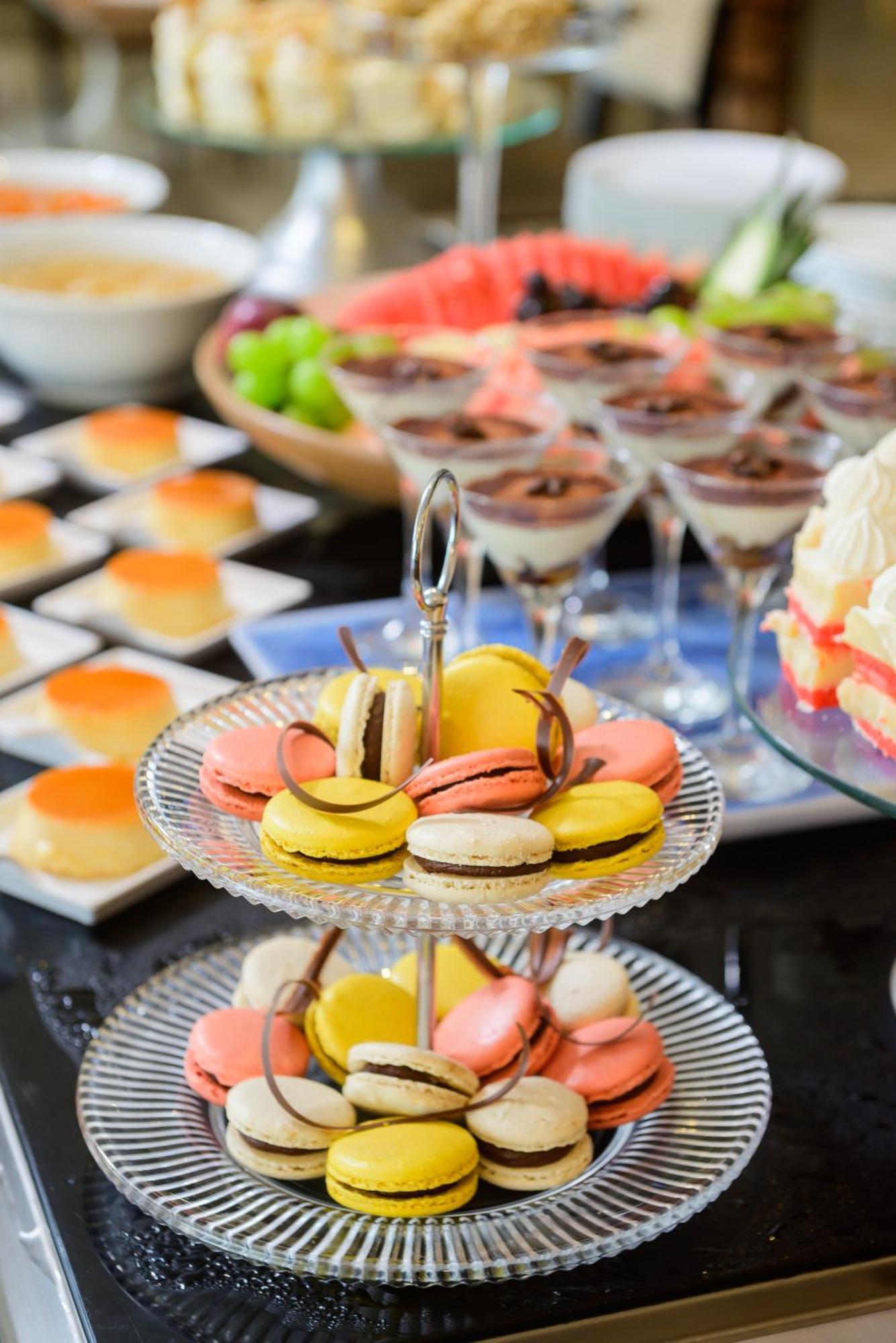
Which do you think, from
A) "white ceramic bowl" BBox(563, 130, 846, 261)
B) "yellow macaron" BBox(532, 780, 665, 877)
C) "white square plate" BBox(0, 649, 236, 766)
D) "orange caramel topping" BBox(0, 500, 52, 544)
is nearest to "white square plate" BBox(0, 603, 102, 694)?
"white square plate" BBox(0, 649, 236, 766)

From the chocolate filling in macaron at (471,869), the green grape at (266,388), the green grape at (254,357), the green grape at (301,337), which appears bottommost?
the green grape at (266,388)

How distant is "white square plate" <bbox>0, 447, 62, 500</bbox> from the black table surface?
2.00ft

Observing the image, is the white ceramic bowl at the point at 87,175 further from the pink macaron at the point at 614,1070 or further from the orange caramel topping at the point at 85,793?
the pink macaron at the point at 614,1070

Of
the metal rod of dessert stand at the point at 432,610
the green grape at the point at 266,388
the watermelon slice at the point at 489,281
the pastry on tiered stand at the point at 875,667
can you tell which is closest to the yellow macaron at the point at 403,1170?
the metal rod of dessert stand at the point at 432,610

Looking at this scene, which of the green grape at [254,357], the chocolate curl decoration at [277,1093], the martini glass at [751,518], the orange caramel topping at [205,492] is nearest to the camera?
the chocolate curl decoration at [277,1093]

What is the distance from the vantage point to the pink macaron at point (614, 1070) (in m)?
0.88

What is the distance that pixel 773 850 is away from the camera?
126cm

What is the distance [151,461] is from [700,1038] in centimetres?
118

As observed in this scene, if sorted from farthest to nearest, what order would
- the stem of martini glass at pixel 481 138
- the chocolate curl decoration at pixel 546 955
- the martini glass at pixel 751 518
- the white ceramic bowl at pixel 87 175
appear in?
the white ceramic bowl at pixel 87 175, the stem of martini glass at pixel 481 138, the martini glass at pixel 751 518, the chocolate curl decoration at pixel 546 955

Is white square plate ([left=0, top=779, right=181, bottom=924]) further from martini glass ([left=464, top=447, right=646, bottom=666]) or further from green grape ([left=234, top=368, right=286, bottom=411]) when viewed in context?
green grape ([left=234, top=368, right=286, bottom=411])

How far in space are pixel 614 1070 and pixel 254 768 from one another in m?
0.26

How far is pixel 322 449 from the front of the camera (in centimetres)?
171

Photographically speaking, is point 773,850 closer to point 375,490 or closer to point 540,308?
point 375,490

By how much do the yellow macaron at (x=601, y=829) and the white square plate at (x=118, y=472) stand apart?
123cm
